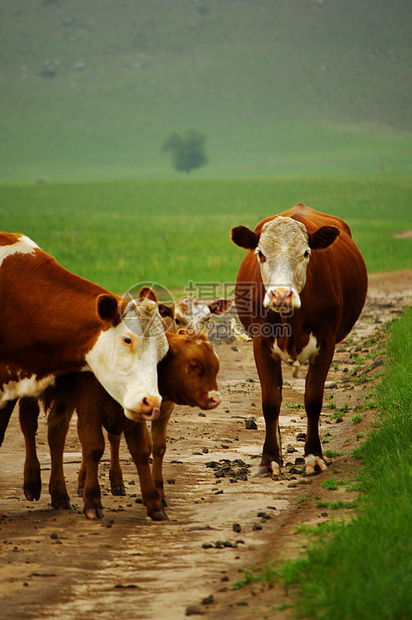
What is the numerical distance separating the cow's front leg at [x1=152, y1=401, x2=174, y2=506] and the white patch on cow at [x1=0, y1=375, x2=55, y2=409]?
92 cm

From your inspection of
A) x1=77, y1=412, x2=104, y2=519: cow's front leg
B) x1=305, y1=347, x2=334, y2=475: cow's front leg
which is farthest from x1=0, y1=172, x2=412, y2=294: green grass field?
x1=77, y1=412, x2=104, y2=519: cow's front leg

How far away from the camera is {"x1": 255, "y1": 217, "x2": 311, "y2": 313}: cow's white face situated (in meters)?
6.47

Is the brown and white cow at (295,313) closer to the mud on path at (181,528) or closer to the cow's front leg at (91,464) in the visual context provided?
the mud on path at (181,528)

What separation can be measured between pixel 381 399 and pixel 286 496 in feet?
8.40

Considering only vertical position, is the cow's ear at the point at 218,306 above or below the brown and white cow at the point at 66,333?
below

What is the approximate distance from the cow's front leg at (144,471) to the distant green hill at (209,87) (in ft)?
348

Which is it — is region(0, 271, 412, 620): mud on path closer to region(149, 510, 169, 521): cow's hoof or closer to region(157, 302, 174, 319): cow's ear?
region(149, 510, 169, 521): cow's hoof

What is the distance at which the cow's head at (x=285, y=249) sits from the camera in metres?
6.46

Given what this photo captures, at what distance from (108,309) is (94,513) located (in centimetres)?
148

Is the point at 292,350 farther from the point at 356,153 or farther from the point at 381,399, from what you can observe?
the point at 356,153

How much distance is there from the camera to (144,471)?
5883 millimetres

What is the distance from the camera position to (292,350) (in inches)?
272

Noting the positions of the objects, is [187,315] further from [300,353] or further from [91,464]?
[91,464]

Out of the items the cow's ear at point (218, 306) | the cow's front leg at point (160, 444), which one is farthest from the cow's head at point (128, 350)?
the cow's ear at point (218, 306)
